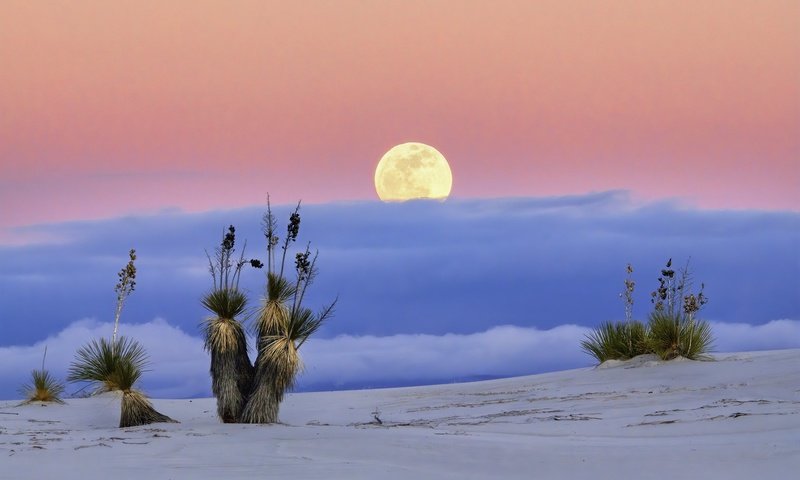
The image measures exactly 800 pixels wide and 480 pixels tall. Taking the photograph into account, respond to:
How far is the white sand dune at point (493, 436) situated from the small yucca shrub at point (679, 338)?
1081 millimetres

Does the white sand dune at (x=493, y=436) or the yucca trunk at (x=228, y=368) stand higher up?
the yucca trunk at (x=228, y=368)

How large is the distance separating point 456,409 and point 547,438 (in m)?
6.15

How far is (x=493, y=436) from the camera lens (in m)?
13.4

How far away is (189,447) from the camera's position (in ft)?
41.4

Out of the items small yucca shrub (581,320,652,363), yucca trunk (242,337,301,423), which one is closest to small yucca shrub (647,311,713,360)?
small yucca shrub (581,320,652,363)

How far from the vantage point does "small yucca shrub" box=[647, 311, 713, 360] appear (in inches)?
886

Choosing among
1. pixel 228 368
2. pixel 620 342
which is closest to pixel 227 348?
pixel 228 368

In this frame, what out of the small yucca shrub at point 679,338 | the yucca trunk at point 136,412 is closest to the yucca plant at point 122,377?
the yucca trunk at point 136,412

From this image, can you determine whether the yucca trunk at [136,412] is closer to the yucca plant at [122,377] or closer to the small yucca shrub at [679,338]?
the yucca plant at [122,377]

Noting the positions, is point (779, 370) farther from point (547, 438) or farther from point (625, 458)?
point (625, 458)

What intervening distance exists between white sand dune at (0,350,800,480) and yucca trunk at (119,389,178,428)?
61 cm

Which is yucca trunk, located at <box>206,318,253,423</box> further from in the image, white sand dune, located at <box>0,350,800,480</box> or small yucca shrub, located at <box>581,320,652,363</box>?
small yucca shrub, located at <box>581,320,652,363</box>

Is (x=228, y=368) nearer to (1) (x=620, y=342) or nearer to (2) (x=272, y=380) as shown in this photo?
(2) (x=272, y=380)

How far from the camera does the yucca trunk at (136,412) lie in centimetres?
1720
